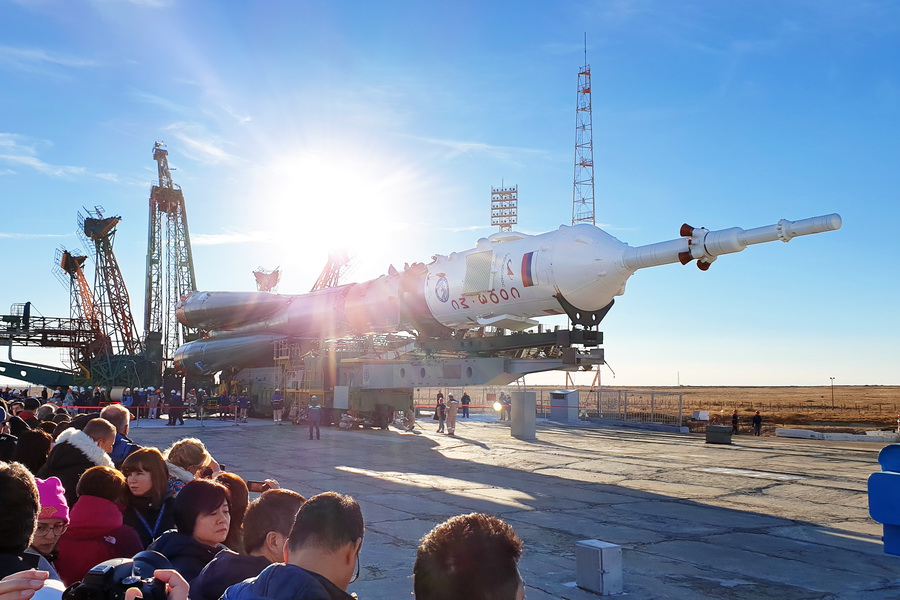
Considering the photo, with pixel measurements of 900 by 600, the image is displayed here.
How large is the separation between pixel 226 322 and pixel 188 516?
28.5 m

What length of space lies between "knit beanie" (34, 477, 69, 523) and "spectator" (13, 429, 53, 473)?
278 cm

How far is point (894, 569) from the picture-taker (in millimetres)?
6832

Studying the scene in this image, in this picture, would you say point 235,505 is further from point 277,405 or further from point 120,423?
point 277,405

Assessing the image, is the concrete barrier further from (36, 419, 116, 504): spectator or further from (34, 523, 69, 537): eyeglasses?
(34, 523, 69, 537): eyeglasses

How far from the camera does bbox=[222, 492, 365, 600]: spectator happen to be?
2.26m

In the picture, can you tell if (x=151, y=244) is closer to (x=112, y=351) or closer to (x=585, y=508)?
(x=112, y=351)

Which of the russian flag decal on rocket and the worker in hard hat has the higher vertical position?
the russian flag decal on rocket

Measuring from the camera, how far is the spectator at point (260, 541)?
2865 mm

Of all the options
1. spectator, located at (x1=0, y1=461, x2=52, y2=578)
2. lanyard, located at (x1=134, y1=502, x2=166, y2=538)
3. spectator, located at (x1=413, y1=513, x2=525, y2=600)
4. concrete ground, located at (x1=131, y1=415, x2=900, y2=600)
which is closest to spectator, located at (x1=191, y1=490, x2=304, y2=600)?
spectator, located at (x1=0, y1=461, x2=52, y2=578)

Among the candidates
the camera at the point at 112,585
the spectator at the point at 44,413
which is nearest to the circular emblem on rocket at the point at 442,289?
the spectator at the point at 44,413

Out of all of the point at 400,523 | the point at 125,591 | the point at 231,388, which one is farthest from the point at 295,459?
the point at 231,388

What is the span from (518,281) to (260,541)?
1297cm

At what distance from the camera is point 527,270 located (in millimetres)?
15477

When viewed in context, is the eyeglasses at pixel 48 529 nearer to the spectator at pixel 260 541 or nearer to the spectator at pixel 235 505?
the spectator at pixel 235 505
